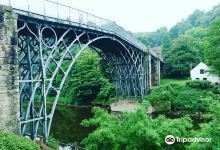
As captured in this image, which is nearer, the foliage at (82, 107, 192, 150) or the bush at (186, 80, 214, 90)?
the foliage at (82, 107, 192, 150)

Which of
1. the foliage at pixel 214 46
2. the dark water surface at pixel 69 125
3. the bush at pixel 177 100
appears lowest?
the dark water surface at pixel 69 125

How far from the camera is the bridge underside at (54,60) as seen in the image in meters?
19.0

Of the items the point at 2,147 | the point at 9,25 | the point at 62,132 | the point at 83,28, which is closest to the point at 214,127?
the point at 2,147

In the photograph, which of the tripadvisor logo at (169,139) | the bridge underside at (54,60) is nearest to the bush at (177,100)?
the bridge underside at (54,60)

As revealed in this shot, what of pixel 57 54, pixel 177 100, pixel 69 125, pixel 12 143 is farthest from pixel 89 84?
pixel 12 143

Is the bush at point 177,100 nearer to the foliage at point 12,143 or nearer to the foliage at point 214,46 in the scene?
the foliage at point 214,46

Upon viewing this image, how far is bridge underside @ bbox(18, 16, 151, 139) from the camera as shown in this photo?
19.0 metres

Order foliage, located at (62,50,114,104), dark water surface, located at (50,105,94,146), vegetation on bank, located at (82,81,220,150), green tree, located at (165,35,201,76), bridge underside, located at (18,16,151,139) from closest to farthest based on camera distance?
vegetation on bank, located at (82,81,220,150), bridge underside, located at (18,16,151,139), dark water surface, located at (50,105,94,146), foliage, located at (62,50,114,104), green tree, located at (165,35,201,76)

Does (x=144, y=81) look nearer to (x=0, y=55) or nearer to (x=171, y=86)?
(x=171, y=86)

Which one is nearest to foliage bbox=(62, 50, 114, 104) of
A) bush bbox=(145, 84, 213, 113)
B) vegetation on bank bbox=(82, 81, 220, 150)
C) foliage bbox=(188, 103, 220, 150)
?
bush bbox=(145, 84, 213, 113)

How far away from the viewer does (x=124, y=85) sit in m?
46.2

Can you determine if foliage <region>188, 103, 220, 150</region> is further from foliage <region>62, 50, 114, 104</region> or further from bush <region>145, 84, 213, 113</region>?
foliage <region>62, 50, 114, 104</region>

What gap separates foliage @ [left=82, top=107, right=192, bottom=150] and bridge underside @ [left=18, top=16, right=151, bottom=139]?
4716 millimetres

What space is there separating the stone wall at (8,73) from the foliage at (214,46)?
3076cm
